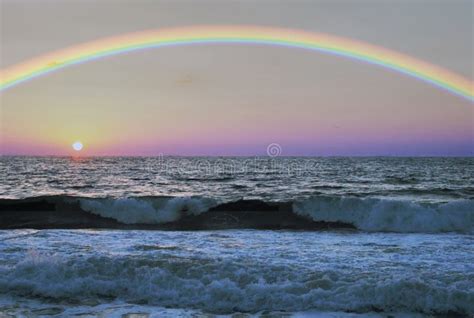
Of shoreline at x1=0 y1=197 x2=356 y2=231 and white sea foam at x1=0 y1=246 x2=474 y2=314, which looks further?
shoreline at x1=0 y1=197 x2=356 y2=231

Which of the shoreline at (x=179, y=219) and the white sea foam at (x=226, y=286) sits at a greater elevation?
the white sea foam at (x=226, y=286)

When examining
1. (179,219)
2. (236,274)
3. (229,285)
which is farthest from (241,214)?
(229,285)

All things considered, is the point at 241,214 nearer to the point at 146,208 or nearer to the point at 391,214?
the point at 146,208

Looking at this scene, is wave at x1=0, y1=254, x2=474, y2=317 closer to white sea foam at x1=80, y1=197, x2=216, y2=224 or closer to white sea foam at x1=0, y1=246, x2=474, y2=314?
white sea foam at x1=0, y1=246, x2=474, y2=314

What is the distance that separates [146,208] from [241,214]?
4744 millimetres

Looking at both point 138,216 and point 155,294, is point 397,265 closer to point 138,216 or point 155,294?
point 155,294

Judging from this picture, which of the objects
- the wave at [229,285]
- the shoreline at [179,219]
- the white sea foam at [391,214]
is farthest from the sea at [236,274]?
the shoreline at [179,219]

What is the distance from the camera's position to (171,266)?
1032cm

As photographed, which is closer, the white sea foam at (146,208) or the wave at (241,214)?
the wave at (241,214)

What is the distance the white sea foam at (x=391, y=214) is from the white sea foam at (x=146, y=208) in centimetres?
512

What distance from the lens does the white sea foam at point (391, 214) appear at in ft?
62.7

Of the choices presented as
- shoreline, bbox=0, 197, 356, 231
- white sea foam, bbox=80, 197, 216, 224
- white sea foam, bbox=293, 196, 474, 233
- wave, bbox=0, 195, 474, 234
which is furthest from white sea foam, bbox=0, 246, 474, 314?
white sea foam, bbox=80, 197, 216, 224

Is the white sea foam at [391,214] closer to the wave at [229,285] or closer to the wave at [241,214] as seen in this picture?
the wave at [241,214]

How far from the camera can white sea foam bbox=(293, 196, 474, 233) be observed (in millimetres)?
19125
